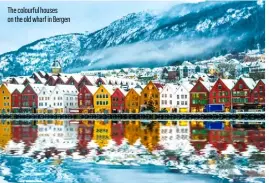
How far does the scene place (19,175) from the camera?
6988 mm

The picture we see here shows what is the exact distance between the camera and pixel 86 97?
29453 millimetres

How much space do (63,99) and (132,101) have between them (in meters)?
4.19

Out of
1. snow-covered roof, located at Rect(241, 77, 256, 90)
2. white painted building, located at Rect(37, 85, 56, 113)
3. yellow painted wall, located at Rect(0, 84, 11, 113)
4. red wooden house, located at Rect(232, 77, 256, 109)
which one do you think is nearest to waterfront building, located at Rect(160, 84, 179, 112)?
red wooden house, located at Rect(232, 77, 256, 109)

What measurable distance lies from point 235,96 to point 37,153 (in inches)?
674

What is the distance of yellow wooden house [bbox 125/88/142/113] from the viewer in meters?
27.4

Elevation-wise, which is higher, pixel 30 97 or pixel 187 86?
pixel 187 86

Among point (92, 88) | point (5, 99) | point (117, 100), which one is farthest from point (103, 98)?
point (5, 99)

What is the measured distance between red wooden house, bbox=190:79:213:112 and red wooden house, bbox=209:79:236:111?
36 cm

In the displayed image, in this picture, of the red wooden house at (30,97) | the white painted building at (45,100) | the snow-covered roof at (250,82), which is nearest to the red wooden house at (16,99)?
the red wooden house at (30,97)

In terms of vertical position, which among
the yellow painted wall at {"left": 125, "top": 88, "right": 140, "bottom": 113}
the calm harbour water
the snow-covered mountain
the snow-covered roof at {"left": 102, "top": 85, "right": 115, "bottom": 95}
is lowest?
the calm harbour water

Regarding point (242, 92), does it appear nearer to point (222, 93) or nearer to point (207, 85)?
point (222, 93)

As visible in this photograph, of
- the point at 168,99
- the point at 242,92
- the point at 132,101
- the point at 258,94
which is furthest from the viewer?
the point at 132,101

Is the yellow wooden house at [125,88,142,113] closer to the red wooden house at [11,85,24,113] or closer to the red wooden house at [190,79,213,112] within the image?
A: the red wooden house at [190,79,213,112]

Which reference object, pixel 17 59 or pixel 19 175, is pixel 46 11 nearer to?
pixel 19 175
